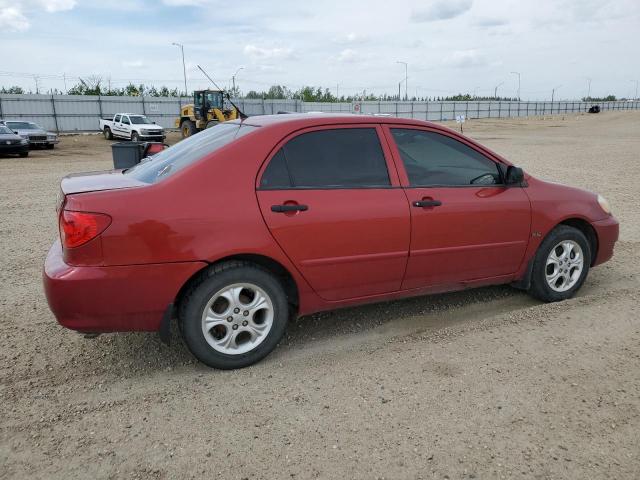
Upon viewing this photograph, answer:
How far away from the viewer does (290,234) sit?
3.46 meters

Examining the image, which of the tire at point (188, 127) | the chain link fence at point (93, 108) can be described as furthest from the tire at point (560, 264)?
the tire at point (188, 127)

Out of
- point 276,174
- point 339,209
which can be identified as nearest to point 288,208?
point 276,174

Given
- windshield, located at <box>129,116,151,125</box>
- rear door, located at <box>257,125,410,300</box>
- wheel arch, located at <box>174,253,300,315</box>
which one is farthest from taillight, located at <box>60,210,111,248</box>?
windshield, located at <box>129,116,151,125</box>

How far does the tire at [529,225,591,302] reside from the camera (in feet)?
14.9

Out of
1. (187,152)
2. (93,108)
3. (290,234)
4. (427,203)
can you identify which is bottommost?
(290,234)

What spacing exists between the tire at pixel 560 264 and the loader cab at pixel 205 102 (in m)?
24.4

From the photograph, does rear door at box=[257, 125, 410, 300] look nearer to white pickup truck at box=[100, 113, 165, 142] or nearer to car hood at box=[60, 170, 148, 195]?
car hood at box=[60, 170, 148, 195]

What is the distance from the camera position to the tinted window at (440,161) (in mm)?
3982

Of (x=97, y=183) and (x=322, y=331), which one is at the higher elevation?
(x=97, y=183)

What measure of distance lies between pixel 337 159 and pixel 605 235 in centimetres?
274

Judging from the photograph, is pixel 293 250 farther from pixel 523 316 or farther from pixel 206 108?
pixel 206 108

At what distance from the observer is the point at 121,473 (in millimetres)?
2547

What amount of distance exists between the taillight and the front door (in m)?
2.06

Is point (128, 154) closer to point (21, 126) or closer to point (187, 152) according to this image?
point (187, 152)
